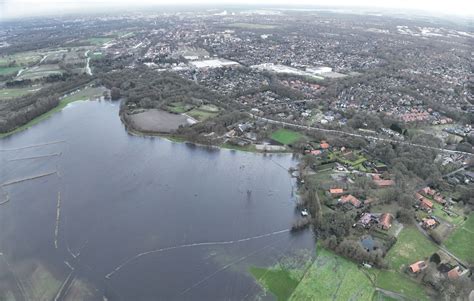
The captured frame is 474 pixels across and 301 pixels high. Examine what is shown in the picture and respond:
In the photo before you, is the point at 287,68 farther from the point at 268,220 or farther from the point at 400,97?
the point at 268,220

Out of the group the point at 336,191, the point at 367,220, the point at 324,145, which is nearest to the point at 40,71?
the point at 324,145

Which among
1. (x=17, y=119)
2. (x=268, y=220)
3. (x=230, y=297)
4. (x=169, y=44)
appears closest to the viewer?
(x=230, y=297)

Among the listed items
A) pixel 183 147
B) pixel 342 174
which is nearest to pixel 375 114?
pixel 342 174

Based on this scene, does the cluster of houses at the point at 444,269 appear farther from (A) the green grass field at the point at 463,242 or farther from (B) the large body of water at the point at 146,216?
(B) the large body of water at the point at 146,216

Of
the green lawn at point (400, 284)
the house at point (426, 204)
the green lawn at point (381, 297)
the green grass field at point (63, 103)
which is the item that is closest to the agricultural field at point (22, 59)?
the green grass field at point (63, 103)

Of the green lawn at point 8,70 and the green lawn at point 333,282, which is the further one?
the green lawn at point 8,70

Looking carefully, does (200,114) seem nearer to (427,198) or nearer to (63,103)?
(63,103)
